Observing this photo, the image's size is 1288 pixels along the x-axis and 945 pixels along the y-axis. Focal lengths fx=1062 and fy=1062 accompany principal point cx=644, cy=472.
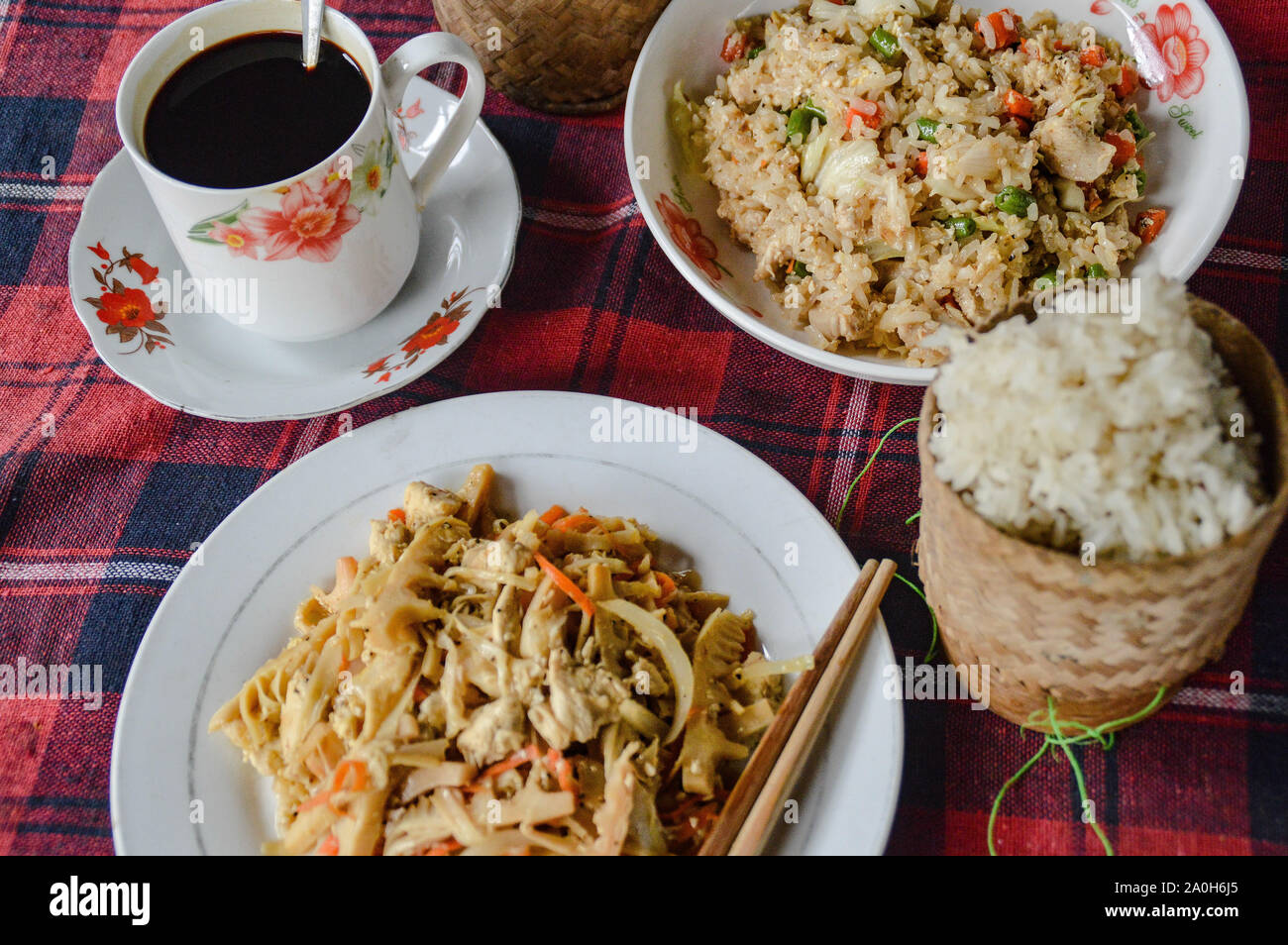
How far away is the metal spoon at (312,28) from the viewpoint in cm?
166

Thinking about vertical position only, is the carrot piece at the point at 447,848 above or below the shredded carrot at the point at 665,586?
below

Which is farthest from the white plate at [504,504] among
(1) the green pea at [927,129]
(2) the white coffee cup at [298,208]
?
(1) the green pea at [927,129]

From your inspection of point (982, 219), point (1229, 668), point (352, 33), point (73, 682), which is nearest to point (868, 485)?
point (982, 219)

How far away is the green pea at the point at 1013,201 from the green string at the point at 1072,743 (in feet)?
2.52

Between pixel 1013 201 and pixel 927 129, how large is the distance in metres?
0.19

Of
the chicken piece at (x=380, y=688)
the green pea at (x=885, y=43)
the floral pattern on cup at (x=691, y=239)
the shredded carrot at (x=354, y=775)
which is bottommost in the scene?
the shredded carrot at (x=354, y=775)

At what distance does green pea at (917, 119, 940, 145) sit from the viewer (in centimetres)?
171

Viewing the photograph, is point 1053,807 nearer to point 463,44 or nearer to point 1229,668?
point 1229,668

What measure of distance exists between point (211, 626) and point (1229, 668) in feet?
4.88

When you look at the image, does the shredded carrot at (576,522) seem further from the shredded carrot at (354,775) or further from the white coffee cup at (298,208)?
the white coffee cup at (298,208)

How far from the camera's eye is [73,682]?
1684 millimetres

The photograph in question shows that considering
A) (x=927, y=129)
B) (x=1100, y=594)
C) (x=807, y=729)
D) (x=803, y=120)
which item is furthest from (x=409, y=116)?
(x=1100, y=594)

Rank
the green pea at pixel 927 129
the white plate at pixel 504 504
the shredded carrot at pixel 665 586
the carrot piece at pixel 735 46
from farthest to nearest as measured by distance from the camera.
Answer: the carrot piece at pixel 735 46 < the green pea at pixel 927 129 < the shredded carrot at pixel 665 586 < the white plate at pixel 504 504

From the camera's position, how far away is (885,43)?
181cm
